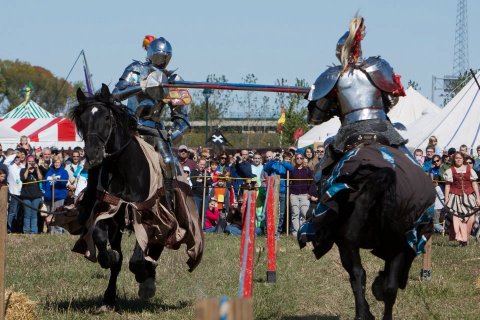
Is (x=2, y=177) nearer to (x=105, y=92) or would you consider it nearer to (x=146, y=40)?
(x=146, y=40)

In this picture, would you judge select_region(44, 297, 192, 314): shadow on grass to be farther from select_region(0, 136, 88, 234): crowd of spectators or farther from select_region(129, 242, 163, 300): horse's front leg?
select_region(0, 136, 88, 234): crowd of spectators

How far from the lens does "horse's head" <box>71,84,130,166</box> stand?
853 cm

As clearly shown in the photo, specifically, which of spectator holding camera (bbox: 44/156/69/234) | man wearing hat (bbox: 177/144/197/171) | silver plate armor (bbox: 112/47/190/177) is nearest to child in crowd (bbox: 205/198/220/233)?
man wearing hat (bbox: 177/144/197/171)

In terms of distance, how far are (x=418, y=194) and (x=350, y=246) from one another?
0.66 m

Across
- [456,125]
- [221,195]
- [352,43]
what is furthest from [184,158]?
[352,43]

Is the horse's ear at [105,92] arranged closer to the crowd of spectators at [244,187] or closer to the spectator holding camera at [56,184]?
the crowd of spectators at [244,187]

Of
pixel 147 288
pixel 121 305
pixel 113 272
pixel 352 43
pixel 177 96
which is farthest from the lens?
pixel 177 96

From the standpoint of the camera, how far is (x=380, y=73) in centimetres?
816

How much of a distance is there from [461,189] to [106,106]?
9571 mm

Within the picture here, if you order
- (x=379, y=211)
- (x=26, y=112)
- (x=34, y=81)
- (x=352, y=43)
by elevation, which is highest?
(x=34, y=81)

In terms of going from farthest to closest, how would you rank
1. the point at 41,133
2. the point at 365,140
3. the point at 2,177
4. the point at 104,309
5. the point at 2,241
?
the point at 41,133, the point at 2,177, the point at 104,309, the point at 365,140, the point at 2,241

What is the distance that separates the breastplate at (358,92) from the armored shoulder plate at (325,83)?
67 millimetres

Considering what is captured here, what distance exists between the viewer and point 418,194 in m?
7.53

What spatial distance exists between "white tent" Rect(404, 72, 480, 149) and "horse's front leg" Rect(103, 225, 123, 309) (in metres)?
14.5
